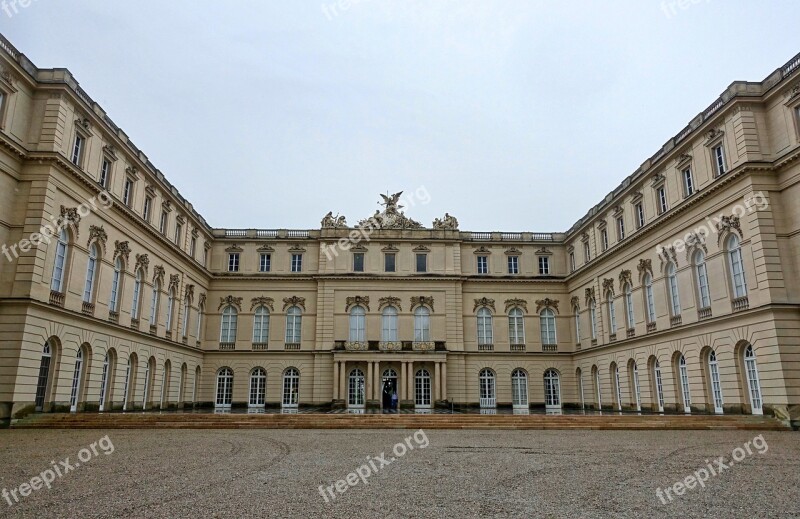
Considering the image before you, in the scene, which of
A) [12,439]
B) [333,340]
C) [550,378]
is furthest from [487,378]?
[12,439]

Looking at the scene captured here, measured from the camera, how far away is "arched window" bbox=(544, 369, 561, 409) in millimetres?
42809

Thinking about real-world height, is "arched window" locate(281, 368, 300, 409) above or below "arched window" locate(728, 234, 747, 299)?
below

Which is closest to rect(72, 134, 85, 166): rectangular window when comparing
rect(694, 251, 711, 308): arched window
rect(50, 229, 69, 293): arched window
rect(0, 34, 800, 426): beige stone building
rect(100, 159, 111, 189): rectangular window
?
rect(0, 34, 800, 426): beige stone building

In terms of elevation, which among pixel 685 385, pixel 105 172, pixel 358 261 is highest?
pixel 105 172

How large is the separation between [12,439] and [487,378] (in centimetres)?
3215

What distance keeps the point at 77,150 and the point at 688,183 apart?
29.4 meters

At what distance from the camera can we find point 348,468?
11.7 meters

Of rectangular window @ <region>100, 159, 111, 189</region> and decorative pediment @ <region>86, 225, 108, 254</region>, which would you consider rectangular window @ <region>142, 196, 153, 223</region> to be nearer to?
rectangular window @ <region>100, 159, 111, 189</region>

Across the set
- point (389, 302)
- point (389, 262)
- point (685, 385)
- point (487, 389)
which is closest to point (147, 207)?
point (389, 262)

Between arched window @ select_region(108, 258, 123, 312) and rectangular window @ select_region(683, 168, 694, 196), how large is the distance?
2932 centimetres

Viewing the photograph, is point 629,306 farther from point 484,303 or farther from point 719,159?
point 484,303

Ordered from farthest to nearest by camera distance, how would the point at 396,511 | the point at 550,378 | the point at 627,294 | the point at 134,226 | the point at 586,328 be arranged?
the point at 550,378 → the point at 586,328 → the point at 627,294 → the point at 134,226 → the point at 396,511

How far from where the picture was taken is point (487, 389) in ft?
141

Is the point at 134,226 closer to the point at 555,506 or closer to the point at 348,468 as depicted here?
the point at 348,468
